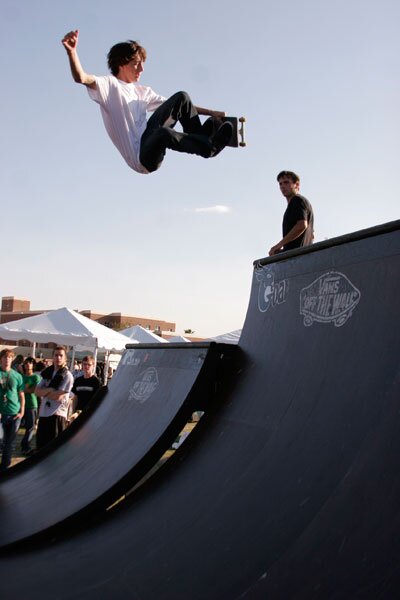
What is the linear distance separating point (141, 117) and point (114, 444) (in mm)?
2233

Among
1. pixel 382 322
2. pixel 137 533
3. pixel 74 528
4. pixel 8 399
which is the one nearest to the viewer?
pixel 382 322

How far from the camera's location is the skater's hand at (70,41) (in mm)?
3373

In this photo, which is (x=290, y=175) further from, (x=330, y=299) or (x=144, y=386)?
(x=330, y=299)

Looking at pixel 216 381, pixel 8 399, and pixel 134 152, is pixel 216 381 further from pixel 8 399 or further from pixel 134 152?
pixel 8 399

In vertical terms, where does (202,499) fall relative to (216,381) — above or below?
below

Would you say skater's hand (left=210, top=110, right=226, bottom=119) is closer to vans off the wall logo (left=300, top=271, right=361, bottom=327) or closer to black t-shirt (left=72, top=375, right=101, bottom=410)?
vans off the wall logo (left=300, top=271, right=361, bottom=327)

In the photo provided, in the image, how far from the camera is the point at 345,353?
7.70 ft

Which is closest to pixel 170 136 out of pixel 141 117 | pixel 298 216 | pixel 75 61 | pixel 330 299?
pixel 141 117

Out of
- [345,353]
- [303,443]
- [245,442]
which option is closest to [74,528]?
[245,442]

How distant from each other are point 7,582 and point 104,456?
1262 mm

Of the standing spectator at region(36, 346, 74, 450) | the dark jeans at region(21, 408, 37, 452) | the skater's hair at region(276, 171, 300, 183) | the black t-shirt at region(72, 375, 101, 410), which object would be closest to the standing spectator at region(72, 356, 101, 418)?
the black t-shirt at region(72, 375, 101, 410)

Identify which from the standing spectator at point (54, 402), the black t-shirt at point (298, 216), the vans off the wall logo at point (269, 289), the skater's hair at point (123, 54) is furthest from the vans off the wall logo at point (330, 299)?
the standing spectator at point (54, 402)

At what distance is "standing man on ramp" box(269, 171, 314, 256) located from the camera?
4.81 metres

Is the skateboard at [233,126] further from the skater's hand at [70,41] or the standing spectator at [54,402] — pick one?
the standing spectator at [54,402]
